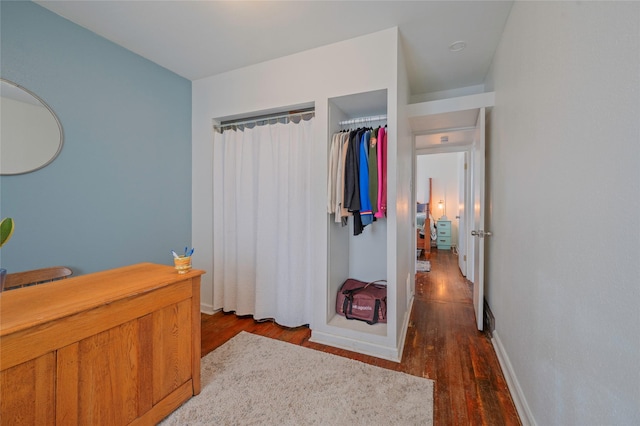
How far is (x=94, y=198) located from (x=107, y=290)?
1.33 m

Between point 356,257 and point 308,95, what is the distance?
5.67 feet

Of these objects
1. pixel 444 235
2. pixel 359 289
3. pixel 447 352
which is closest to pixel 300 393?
pixel 359 289

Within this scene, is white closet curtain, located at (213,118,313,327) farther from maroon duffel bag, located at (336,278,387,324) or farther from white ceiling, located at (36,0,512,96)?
white ceiling, located at (36,0,512,96)

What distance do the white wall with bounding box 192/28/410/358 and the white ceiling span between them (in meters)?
0.12

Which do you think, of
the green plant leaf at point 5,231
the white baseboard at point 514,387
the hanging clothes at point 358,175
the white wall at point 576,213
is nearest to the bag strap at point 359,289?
the hanging clothes at point 358,175

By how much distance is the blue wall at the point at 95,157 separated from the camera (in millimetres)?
1716

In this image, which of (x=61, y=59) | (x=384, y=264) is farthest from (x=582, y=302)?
(x=61, y=59)

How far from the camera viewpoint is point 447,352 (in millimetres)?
2029

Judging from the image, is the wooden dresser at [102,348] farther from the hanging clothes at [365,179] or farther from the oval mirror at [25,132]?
the hanging clothes at [365,179]

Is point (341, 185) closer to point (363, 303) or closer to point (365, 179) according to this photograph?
point (365, 179)

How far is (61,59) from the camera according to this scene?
1879 millimetres

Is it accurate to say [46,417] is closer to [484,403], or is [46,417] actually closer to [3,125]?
[3,125]

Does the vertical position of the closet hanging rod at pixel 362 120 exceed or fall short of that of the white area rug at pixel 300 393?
it exceeds it

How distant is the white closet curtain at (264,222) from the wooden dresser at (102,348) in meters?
1.03
